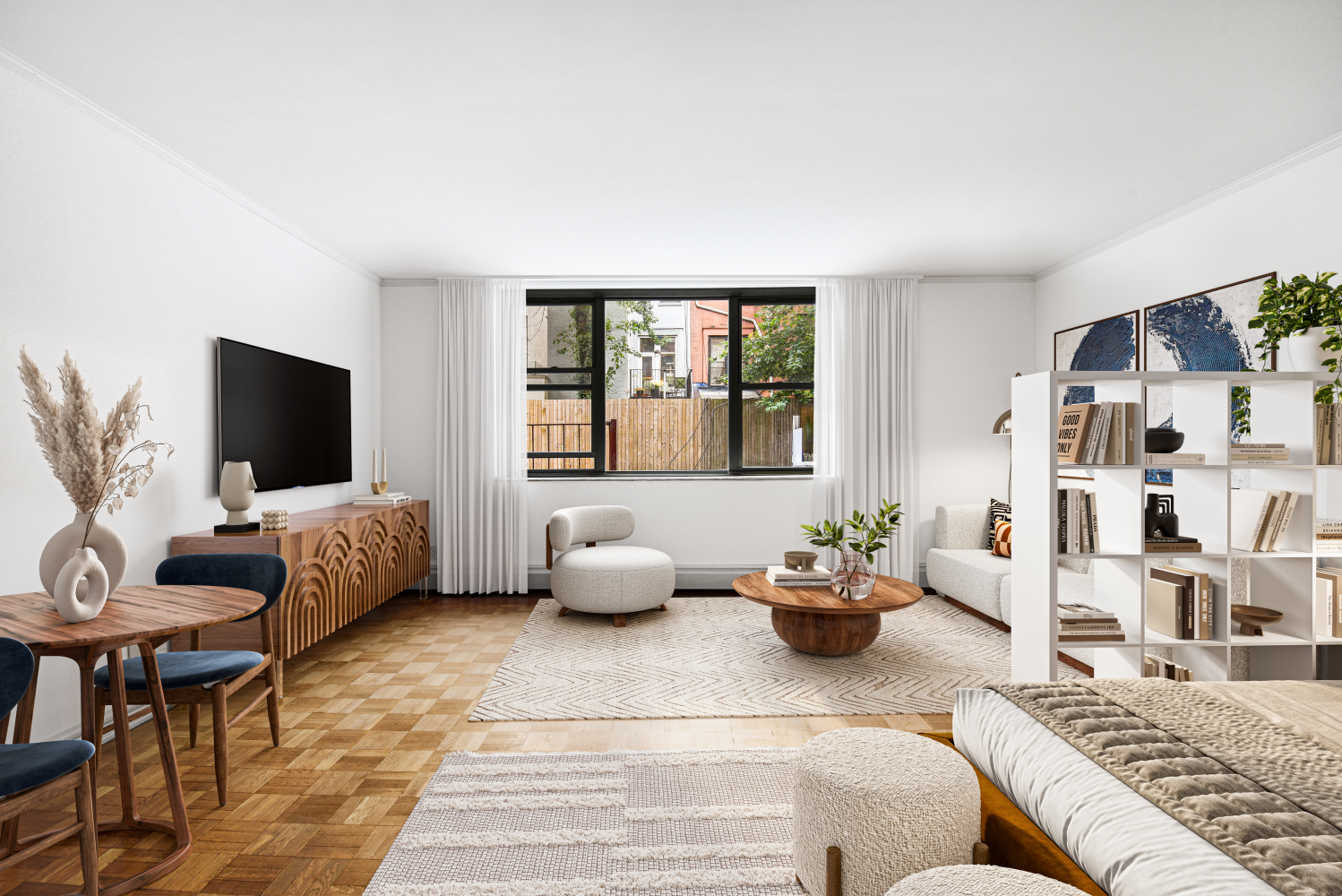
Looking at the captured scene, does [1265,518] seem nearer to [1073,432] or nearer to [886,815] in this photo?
[1073,432]

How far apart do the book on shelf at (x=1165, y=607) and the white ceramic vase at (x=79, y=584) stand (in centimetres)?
366

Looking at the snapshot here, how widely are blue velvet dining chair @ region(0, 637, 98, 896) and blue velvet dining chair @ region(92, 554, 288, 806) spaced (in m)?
0.44

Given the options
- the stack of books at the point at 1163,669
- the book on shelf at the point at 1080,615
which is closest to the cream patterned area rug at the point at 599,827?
the book on shelf at the point at 1080,615

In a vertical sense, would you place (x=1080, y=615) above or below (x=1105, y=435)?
below

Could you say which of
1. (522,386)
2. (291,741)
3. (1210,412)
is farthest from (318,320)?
(1210,412)

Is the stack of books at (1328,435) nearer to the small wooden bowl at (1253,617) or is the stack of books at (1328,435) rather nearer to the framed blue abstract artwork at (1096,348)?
the small wooden bowl at (1253,617)

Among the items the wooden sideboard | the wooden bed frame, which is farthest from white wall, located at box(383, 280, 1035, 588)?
the wooden bed frame

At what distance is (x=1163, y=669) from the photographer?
106 inches

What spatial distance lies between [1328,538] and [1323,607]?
0.27m

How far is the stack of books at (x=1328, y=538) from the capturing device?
261 centimetres

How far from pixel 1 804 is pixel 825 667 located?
126 inches

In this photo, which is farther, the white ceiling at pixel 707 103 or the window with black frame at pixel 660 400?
the window with black frame at pixel 660 400

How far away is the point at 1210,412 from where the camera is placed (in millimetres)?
2711

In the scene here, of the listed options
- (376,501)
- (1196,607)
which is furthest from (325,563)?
(1196,607)
